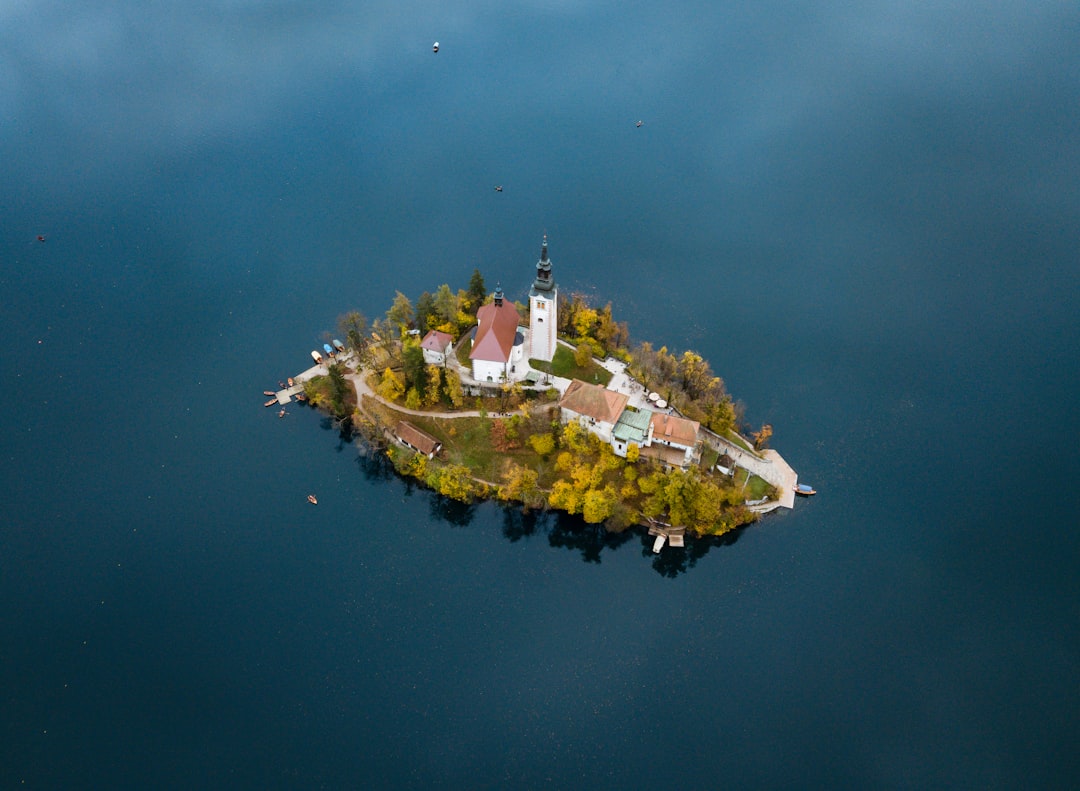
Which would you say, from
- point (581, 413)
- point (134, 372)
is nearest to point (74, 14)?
point (134, 372)

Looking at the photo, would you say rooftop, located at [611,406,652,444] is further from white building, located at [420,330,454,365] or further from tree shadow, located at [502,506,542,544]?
white building, located at [420,330,454,365]

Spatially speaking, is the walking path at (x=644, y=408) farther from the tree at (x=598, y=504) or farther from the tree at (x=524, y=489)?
the tree at (x=598, y=504)

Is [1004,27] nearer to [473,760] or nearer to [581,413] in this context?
[581,413]

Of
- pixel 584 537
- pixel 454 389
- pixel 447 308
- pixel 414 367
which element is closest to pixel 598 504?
pixel 584 537

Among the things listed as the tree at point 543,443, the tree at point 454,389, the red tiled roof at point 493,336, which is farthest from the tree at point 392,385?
the tree at point 543,443

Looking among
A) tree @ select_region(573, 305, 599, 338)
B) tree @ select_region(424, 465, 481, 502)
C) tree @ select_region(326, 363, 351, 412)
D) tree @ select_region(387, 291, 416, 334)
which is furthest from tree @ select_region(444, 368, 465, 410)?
tree @ select_region(573, 305, 599, 338)

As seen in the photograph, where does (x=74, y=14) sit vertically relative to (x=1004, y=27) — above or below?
below
